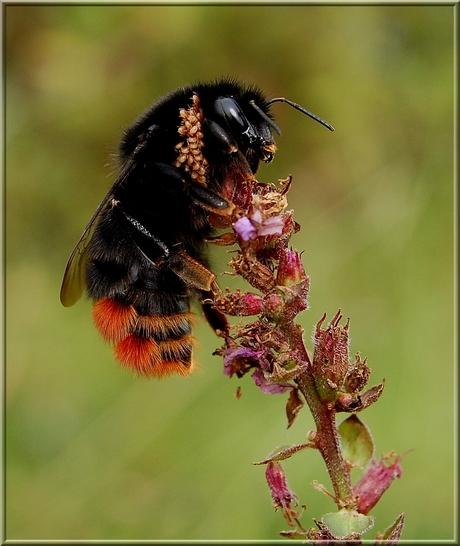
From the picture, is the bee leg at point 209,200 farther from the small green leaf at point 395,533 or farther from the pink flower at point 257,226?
the small green leaf at point 395,533

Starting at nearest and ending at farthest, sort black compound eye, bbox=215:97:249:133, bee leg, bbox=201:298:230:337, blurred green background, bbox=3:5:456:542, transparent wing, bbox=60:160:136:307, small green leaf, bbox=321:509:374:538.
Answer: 1. small green leaf, bbox=321:509:374:538
2. black compound eye, bbox=215:97:249:133
3. bee leg, bbox=201:298:230:337
4. transparent wing, bbox=60:160:136:307
5. blurred green background, bbox=3:5:456:542

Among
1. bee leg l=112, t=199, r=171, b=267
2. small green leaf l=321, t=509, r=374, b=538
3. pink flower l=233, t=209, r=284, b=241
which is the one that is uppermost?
bee leg l=112, t=199, r=171, b=267

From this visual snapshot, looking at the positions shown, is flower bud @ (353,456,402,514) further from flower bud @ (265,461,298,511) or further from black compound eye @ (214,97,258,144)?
black compound eye @ (214,97,258,144)

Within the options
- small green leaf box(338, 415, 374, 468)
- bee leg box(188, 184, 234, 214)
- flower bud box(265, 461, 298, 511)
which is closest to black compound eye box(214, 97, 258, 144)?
bee leg box(188, 184, 234, 214)

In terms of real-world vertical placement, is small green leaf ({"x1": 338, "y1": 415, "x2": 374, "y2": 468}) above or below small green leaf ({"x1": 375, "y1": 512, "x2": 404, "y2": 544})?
above

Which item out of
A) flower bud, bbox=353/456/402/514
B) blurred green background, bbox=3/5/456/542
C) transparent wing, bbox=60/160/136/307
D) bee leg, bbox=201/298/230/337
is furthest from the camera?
blurred green background, bbox=3/5/456/542

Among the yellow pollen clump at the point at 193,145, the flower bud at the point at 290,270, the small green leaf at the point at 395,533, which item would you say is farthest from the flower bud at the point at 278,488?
the yellow pollen clump at the point at 193,145

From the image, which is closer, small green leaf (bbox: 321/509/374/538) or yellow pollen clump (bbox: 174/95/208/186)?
small green leaf (bbox: 321/509/374/538)
